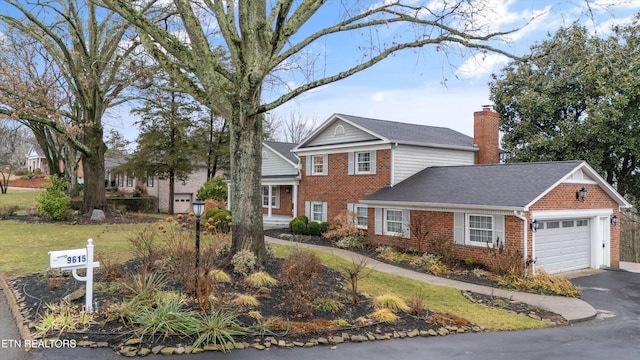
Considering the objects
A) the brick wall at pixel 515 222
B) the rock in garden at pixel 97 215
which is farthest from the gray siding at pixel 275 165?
the rock in garden at pixel 97 215

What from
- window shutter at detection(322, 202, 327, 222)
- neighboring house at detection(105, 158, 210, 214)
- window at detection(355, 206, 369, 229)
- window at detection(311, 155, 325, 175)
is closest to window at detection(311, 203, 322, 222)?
window shutter at detection(322, 202, 327, 222)

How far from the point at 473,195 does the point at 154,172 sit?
24.5 meters

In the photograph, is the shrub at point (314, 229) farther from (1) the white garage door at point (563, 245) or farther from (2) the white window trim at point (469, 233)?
(1) the white garage door at point (563, 245)

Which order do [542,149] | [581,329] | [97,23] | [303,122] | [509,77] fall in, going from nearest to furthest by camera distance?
[581,329] → [97,23] → [542,149] → [509,77] → [303,122]

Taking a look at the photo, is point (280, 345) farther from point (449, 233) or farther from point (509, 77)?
point (509, 77)

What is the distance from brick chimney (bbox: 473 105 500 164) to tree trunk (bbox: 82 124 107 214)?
2023 centimetres

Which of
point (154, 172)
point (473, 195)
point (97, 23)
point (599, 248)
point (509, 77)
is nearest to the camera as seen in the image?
point (473, 195)

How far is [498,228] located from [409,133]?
339 inches

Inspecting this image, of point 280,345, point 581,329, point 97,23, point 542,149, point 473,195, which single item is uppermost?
point 97,23

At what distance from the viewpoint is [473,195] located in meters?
15.3

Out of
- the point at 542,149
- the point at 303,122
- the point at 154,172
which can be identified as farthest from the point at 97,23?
the point at 303,122

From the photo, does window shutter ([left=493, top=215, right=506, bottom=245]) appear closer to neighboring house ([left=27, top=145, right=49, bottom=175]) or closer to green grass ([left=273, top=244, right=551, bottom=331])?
green grass ([left=273, top=244, right=551, bottom=331])

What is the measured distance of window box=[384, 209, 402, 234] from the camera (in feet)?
59.9

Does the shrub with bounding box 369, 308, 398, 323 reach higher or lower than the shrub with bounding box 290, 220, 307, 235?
lower
